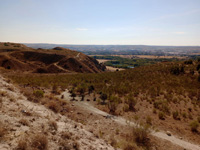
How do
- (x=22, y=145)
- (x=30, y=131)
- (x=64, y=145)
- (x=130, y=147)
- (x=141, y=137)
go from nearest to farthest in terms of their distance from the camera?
(x=22, y=145), (x=64, y=145), (x=30, y=131), (x=130, y=147), (x=141, y=137)

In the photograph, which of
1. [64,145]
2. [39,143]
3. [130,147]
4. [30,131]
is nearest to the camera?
[39,143]

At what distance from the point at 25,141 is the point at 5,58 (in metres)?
54.9

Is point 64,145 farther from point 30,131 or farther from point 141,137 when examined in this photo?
point 141,137

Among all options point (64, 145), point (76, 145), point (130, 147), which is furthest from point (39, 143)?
point (130, 147)

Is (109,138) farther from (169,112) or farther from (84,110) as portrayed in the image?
(169,112)

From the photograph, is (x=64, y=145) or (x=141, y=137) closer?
(x=64, y=145)

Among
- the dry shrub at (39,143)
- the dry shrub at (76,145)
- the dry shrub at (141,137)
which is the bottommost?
the dry shrub at (141,137)

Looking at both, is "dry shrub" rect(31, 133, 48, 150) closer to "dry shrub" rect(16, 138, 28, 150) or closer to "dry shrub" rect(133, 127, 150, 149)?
"dry shrub" rect(16, 138, 28, 150)

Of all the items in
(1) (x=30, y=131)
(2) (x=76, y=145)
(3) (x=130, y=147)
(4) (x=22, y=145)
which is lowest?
→ (3) (x=130, y=147)

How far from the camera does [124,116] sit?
10.6 metres

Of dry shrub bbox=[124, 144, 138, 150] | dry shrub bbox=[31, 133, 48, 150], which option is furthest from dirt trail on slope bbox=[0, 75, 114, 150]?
dry shrub bbox=[124, 144, 138, 150]

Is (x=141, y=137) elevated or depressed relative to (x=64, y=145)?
depressed

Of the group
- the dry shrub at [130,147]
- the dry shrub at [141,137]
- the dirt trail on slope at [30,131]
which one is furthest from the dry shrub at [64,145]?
the dry shrub at [141,137]

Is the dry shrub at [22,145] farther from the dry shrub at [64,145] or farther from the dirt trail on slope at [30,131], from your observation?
the dry shrub at [64,145]
